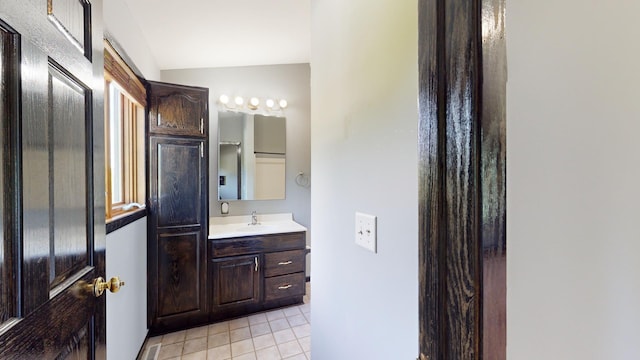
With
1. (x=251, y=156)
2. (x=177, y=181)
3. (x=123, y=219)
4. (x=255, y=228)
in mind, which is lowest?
(x=255, y=228)

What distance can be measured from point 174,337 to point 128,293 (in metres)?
0.75

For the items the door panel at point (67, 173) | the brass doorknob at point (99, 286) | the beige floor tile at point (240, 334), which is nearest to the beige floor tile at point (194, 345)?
the beige floor tile at point (240, 334)

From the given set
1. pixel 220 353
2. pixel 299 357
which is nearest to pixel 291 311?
pixel 299 357

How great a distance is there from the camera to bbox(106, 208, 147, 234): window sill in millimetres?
1509

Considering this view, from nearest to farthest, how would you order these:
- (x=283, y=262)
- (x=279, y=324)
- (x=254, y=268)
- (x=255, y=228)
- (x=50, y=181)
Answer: (x=50, y=181) → (x=279, y=324) → (x=254, y=268) → (x=283, y=262) → (x=255, y=228)

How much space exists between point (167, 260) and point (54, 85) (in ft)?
6.33

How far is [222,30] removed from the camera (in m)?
2.43

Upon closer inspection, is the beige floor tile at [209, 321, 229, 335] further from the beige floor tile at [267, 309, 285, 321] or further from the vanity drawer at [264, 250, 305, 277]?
the vanity drawer at [264, 250, 305, 277]

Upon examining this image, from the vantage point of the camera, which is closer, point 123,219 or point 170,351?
point 123,219

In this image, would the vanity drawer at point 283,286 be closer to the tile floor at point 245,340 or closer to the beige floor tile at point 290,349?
the tile floor at point 245,340

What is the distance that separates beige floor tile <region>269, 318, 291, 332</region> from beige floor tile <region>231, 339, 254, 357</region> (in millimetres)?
252

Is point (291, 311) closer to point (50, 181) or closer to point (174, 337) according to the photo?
point (174, 337)
